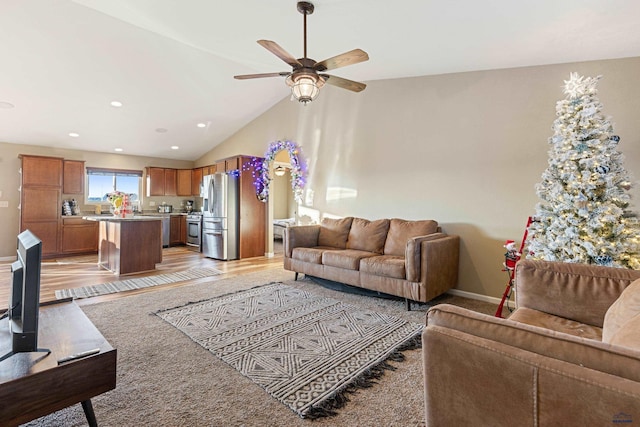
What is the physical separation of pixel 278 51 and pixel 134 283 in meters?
3.72

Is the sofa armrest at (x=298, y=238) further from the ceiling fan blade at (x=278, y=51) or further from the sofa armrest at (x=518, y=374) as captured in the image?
the sofa armrest at (x=518, y=374)

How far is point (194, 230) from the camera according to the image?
23.9ft

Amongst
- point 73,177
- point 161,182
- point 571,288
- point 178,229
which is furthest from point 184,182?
point 571,288

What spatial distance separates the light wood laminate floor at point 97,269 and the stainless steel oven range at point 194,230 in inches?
13.3

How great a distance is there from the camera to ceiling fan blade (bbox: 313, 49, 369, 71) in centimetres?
230

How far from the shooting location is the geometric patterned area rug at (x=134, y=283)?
3750 millimetres

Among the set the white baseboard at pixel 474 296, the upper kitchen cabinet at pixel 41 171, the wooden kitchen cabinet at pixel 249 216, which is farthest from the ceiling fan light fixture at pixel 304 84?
the upper kitchen cabinet at pixel 41 171

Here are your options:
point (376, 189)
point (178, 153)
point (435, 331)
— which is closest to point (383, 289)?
point (376, 189)

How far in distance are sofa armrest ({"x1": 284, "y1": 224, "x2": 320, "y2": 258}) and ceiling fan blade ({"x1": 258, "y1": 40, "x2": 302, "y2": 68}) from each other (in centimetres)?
249

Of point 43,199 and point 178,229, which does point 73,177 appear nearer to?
point 43,199

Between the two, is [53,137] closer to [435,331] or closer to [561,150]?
[435,331]

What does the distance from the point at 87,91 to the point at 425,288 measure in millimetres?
5627

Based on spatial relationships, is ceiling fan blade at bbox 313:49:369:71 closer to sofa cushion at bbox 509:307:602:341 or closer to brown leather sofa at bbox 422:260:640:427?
brown leather sofa at bbox 422:260:640:427

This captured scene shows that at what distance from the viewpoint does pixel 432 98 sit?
4070mm
